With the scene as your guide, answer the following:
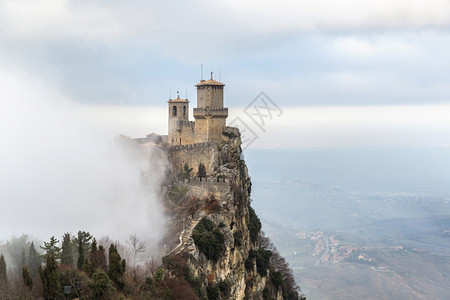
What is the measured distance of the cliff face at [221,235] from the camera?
3909cm

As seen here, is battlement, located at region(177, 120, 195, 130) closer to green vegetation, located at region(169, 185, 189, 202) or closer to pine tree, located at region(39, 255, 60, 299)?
green vegetation, located at region(169, 185, 189, 202)

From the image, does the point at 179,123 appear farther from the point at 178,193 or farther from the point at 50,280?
the point at 50,280

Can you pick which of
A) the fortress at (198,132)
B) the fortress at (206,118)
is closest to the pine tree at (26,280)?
the fortress at (198,132)

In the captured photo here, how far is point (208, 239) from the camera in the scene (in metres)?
41.4

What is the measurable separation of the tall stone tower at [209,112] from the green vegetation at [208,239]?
638 inches

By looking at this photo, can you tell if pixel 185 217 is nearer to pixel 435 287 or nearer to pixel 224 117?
pixel 224 117

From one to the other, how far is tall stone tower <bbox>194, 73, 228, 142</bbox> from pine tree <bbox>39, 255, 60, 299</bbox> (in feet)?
105

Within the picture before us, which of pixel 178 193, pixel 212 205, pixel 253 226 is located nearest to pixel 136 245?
pixel 212 205

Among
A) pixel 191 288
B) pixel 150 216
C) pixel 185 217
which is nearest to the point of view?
pixel 191 288

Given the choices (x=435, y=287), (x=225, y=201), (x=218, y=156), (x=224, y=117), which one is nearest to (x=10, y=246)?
(x=225, y=201)

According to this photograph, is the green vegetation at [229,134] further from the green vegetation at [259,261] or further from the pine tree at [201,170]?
the green vegetation at [259,261]

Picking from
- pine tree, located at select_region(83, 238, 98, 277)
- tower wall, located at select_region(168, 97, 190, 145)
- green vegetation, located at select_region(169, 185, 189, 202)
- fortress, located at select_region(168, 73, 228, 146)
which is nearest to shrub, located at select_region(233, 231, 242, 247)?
green vegetation, located at select_region(169, 185, 189, 202)

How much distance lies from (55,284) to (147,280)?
5.38 meters

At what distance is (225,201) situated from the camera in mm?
48375
